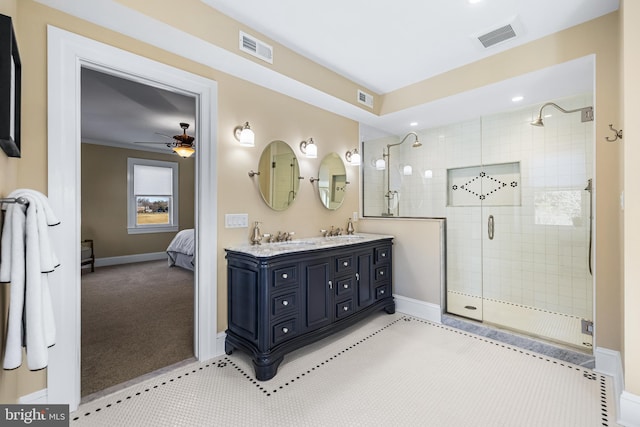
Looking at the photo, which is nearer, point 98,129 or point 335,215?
point 335,215

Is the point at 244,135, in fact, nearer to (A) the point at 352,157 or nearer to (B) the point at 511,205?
(A) the point at 352,157

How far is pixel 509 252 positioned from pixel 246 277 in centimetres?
322

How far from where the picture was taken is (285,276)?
2301 mm

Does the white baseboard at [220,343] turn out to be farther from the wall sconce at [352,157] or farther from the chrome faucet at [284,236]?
the wall sconce at [352,157]

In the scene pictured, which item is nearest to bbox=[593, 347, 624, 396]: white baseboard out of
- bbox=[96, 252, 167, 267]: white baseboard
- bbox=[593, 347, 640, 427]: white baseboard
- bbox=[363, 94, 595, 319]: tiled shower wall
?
bbox=[593, 347, 640, 427]: white baseboard

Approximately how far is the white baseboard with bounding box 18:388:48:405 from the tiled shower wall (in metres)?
3.47

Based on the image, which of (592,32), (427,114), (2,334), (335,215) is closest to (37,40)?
(2,334)

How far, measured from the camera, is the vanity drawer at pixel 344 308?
2750mm

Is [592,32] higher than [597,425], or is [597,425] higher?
[592,32]

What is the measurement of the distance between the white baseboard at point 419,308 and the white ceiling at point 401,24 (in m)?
2.60

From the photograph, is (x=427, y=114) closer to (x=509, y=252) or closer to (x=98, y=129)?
(x=509, y=252)

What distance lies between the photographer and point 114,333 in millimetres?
2895

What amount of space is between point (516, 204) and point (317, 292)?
9.04 feet

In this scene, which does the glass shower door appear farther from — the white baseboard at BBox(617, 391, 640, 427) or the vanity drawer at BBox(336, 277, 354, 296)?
the vanity drawer at BBox(336, 277, 354, 296)
